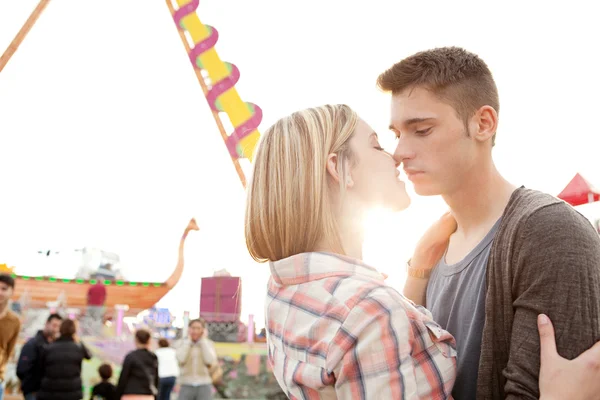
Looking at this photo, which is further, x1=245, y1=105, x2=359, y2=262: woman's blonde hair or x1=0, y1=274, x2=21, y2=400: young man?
x1=0, y1=274, x2=21, y2=400: young man

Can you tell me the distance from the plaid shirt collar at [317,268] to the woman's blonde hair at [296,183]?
0.13 feet

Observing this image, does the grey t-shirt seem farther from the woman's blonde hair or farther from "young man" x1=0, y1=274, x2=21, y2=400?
"young man" x1=0, y1=274, x2=21, y2=400

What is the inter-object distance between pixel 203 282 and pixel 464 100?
555cm

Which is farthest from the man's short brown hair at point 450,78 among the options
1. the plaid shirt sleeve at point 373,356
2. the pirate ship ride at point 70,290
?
the pirate ship ride at point 70,290

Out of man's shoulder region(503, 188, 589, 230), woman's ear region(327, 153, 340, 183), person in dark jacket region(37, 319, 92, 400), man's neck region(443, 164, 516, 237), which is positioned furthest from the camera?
person in dark jacket region(37, 319, 92, 400)

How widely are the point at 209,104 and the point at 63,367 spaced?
408 cm

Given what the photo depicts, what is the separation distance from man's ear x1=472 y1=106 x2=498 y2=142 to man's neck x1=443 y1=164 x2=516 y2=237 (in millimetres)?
68

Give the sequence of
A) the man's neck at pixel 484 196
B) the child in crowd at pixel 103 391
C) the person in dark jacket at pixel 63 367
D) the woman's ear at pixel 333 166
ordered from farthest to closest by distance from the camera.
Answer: the child in crowd at pixel 103 391 < the person in dark jacket at pixel 63 367 < the man's neck at pixel 484 196 < the woman's ear at pixel 333 166

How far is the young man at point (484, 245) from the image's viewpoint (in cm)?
92

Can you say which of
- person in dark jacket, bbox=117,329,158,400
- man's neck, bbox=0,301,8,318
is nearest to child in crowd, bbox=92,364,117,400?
person in dark jacket, bbox=117,329,158,400

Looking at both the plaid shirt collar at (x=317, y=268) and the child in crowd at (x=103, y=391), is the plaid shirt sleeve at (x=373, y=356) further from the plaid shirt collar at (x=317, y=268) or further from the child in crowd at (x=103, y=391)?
the child in crowd at (x=103, y=391)

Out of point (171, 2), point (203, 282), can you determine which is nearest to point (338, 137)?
point (203, 282)

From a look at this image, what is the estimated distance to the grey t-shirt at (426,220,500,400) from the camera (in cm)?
106

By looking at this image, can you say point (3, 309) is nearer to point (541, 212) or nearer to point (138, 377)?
point (138, 377)
